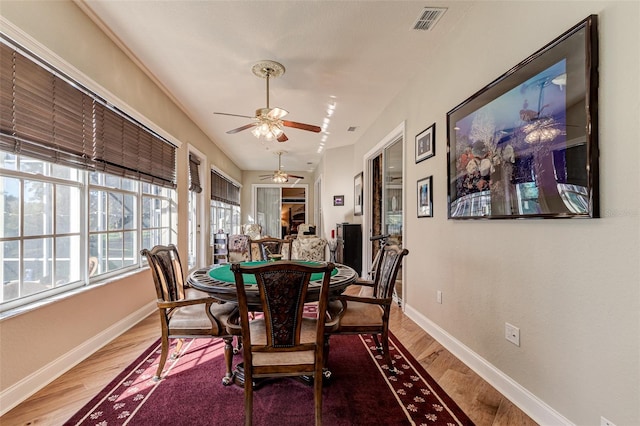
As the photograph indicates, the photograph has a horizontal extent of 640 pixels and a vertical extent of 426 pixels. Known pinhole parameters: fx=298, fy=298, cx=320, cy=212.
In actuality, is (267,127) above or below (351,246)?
above

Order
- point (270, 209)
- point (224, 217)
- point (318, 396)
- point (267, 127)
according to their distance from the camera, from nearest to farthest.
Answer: point (318, 396), point (267, 127), point (224, 217), point (270, 209)

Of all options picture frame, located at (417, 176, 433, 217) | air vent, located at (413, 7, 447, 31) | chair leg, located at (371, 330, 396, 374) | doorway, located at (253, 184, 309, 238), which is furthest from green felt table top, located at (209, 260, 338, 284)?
doorway, located at (253, 184, 309, 238)

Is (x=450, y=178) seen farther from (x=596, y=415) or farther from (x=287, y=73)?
(x=287, y=73)

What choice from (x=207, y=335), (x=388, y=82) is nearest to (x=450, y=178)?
(x=388, y=82)

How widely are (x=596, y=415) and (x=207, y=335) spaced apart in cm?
219

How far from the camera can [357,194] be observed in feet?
20.6

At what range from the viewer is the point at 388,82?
141 inches

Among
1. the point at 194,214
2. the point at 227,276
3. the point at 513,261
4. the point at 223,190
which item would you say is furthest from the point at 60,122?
the point at 223,190

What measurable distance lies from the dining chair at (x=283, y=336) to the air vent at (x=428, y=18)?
2.19 metres

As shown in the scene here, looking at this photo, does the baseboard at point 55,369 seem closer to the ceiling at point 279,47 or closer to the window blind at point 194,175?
the window blind at point 194,175

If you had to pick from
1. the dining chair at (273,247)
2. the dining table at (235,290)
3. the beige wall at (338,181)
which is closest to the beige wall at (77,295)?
the dining table at (235,290)

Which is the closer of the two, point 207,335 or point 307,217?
point 207,335

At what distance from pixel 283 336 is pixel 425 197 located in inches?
88.2

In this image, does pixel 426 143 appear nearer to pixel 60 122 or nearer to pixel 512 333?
pixel 512 333
